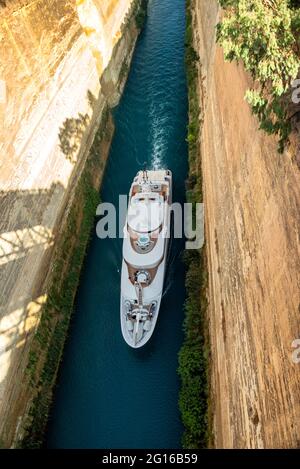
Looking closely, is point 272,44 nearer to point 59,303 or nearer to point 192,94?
point 59,303

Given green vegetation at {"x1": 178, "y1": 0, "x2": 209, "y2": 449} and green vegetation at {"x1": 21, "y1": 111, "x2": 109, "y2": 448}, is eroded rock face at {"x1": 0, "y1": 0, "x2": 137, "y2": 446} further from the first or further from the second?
green vegetation at {"x1": 178, "y1": 0, "x2": 209, "y2": 449}

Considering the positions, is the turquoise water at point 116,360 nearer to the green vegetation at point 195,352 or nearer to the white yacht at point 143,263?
the green vegetation at point 195,352

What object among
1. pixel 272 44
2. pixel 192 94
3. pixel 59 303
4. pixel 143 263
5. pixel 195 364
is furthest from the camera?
pixel 192 94

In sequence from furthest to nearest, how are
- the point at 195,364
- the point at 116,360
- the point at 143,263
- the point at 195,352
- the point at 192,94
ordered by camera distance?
the point at 192,94
the point at 143,263
the point at 116,360
the point at 195,352
the point at 195,364

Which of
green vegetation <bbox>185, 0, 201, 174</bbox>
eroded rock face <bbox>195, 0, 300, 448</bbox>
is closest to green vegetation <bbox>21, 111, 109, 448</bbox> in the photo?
green vegetation <bbox>185, 0, 201, 174</bbox>

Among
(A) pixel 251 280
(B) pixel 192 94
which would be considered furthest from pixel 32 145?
(B) pixel 192 94

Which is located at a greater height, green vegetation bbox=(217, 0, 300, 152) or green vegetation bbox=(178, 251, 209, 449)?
green vegetation bbox=(217, 0, 300, 152)

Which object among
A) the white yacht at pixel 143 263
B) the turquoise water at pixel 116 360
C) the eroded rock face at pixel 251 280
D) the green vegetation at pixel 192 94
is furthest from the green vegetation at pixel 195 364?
the green vegetation at pixel 192 94

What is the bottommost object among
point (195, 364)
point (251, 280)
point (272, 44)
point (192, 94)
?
point (195, 364)

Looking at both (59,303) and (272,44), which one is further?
(59,303)
